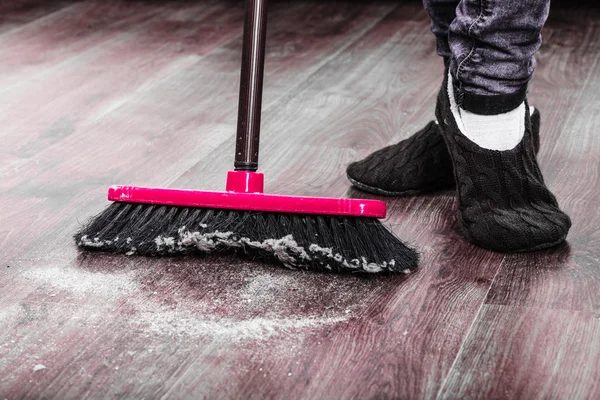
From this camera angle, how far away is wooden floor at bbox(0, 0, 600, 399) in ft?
A: 2.64

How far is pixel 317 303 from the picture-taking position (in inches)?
37.1

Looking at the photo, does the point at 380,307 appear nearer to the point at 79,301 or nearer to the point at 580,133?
the point at 79,301

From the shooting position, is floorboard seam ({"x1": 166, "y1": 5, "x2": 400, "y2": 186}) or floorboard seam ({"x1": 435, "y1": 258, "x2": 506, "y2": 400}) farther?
floorboard seam ({"x1": 166, "y1": 5, "x2": 400, "y2": 186})

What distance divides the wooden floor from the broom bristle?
0.06ft

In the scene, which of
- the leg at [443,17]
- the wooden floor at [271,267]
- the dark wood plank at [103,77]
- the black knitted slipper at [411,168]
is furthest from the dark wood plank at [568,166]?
the dark wood plank at [103,77]

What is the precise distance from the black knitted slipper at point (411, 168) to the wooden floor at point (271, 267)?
3 cm

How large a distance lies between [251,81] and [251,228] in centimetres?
20

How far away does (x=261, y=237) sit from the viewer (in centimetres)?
102

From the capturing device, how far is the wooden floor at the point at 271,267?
81 cm

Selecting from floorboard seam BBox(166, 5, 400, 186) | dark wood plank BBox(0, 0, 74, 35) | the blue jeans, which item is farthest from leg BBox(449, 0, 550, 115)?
dark wood plank BBox(0, 0, 74, 35)

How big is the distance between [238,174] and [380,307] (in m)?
0.24

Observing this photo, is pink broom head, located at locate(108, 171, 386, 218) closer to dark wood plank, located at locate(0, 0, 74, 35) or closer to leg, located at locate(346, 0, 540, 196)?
leg, located at locate(346, 0, 540, 196)

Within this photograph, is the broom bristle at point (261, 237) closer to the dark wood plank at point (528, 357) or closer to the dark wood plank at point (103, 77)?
the dark wood plank at point (528, 357)

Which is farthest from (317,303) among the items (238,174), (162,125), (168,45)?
(168,45)
